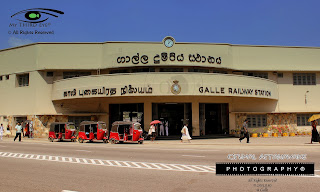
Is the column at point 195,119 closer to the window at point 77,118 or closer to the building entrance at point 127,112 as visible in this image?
the building entrance at point 127,112

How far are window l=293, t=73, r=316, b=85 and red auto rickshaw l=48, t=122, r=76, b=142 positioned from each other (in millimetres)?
27206

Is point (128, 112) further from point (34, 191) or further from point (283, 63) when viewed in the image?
point (34, 191)

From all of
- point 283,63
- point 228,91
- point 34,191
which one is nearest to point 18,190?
point 34,191

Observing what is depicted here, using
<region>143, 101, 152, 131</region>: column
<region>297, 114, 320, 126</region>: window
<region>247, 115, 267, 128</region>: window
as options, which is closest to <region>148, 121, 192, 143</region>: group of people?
<region>143, 101, 152, 131</region>: column

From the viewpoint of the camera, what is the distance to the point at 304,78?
113ft

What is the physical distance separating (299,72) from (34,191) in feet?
113

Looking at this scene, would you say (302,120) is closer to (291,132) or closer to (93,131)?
(291,132)

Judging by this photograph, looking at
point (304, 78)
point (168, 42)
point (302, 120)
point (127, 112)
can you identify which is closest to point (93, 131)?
point (127, 112)

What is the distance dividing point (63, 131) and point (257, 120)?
2216cm

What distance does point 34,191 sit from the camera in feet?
24.8

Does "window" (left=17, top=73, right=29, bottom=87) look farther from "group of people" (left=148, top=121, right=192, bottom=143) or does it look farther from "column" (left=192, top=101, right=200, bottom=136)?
"column" (left=192, top=101, right=200, bottom=136)

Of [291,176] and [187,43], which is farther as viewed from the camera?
[187,43]

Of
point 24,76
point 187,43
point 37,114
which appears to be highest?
point 187,43

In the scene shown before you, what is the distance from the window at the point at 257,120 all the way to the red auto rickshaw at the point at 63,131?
20206 mm
